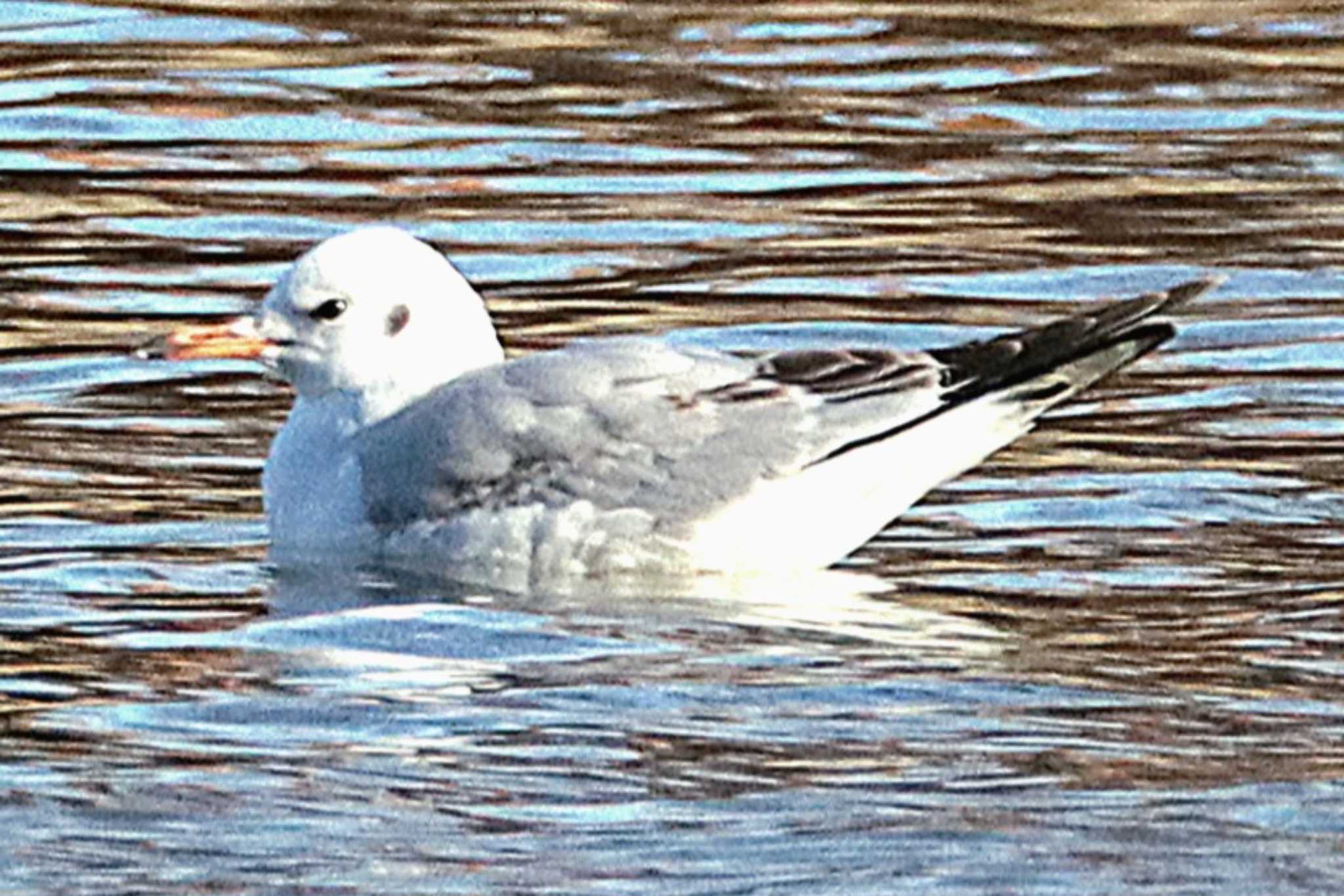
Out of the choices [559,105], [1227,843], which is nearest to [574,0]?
[559,105]

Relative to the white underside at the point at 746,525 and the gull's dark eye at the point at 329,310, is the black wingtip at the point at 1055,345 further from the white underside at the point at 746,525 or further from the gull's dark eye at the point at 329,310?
the gull's dark eye at the point at 329,310

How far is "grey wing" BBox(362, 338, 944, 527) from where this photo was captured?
9.52 m

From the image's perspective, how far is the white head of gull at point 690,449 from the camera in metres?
9.52

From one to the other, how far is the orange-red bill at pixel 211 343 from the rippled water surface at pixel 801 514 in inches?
17.2

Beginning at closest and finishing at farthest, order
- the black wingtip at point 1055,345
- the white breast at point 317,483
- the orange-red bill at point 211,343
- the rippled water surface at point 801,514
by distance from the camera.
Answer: the rippled water surface at point 801,514
the black wingtip at point 1055,345
the white breast at point 317,483
the orange-red bill at point 211,343

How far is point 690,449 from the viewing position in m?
9.59

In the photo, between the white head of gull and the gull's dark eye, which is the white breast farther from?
the gull's dark eye

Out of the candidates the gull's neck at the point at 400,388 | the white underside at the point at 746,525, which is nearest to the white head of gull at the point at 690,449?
the white underside at the point at 746,525

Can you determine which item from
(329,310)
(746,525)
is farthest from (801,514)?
(329,310)

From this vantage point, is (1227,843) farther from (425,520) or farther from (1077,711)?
(425,520)

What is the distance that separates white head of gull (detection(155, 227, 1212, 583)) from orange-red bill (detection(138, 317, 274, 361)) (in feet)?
1.44

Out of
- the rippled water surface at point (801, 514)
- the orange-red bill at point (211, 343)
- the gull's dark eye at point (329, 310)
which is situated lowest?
the rippled water surface at point (801, 514)

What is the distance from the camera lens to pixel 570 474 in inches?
375

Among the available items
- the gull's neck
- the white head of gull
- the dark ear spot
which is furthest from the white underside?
the dark ear spot
